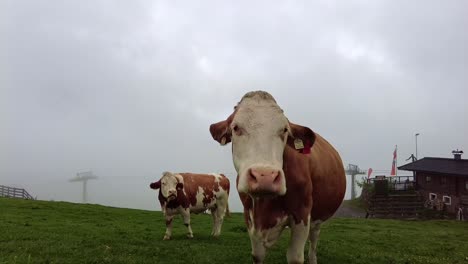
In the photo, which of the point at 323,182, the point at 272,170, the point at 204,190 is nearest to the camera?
the point at 272,170

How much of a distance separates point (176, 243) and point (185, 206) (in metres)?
2.05

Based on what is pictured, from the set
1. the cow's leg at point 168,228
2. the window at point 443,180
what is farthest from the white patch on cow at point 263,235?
the window at point 443,180

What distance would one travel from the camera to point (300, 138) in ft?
15.6

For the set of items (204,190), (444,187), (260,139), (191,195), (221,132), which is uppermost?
(221,132)

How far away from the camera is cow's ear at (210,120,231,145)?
4.72 metres

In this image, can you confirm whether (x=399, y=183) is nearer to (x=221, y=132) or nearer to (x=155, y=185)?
(x=155, y=185)

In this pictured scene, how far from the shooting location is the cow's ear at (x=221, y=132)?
186 inches

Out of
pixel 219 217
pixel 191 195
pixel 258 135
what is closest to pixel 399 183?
pixel 219 217

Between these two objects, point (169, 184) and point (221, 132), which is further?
point (169, 184)

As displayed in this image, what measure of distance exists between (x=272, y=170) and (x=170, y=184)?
10.3m

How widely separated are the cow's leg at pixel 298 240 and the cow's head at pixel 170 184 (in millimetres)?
8857

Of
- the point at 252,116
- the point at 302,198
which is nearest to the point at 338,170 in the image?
the point at 302,198

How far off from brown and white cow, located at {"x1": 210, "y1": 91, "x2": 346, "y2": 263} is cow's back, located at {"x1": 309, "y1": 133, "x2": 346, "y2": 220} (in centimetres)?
2

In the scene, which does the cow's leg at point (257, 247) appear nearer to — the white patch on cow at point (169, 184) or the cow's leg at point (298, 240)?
the cow's leg at point (298, 240)
